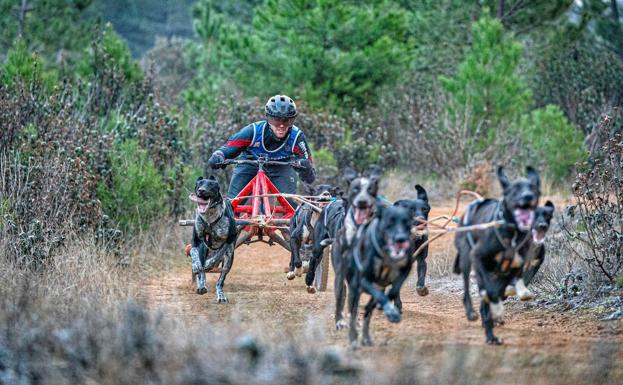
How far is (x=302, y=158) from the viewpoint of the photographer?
1162 centimetres

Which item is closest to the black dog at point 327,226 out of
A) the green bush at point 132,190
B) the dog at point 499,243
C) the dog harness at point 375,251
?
the dog harness at point 375,251

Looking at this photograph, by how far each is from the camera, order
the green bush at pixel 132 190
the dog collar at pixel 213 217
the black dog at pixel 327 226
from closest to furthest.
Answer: the black dog at pixel 327 226, the dog collar at pixel 213 217, the green bush at pixel 132 190

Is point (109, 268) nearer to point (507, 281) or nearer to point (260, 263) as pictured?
point (260, 263)

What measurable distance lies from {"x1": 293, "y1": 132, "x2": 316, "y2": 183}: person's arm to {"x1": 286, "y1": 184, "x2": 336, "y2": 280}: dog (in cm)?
41

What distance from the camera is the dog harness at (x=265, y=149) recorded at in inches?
453

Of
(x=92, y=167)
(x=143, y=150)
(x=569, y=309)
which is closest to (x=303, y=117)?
(x=143, y=150)

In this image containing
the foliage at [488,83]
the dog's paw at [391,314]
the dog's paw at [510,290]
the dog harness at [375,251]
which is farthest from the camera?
the foliage at [488,83]

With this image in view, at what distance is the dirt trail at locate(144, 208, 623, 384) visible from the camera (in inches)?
267

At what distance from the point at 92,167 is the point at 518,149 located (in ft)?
33.1

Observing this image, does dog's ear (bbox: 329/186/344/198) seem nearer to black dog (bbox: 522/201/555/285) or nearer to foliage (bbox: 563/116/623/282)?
foliage (bbox: 563/116/623/282)

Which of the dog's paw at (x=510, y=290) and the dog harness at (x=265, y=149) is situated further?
the dog harness at (x=265, y=149)

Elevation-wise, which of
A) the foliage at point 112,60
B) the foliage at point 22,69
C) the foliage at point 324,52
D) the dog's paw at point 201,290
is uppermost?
the foliage at point 324,52

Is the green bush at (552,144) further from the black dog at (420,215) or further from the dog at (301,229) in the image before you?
the black dog at (420,215)

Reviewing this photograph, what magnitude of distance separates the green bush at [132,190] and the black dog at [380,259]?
236 inches
